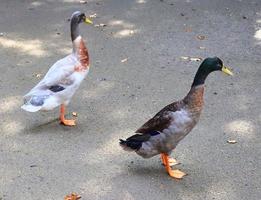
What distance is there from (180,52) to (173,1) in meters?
2.47

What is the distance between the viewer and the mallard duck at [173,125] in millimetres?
4363

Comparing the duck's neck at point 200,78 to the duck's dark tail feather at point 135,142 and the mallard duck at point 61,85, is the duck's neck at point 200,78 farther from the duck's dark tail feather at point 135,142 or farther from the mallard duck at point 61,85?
the mallard duck at point 61,85

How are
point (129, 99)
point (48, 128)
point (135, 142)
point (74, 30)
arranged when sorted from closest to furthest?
1. point (135, 142)
2. point (48, 128)
3. point (74, 30)
4. point (129, 99)

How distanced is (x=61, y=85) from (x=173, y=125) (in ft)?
4.83

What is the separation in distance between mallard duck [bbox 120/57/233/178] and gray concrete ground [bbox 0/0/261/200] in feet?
0.85

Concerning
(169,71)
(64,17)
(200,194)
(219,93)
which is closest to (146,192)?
Result: (200,194)

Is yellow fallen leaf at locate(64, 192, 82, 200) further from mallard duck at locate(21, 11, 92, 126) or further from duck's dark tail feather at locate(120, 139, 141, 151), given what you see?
mallard duck at locate(21, 11, 92, 126)

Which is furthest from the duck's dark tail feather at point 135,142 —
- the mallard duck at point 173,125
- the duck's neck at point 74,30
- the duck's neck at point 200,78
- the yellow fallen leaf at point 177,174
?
A: the duck's neck at point 74,30

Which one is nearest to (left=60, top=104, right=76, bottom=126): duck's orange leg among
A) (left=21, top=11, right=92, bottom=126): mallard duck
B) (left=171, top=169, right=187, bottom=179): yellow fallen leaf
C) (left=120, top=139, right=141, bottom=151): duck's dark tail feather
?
(left=21, top=11, right=92, bottom=126): mallard duck

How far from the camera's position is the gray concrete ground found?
4.47 metres

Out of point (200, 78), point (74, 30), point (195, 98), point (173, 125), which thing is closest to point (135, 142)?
point (173, 125)

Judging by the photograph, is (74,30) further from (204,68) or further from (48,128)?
(204,68)

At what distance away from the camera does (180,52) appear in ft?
24.1

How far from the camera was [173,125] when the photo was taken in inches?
172
